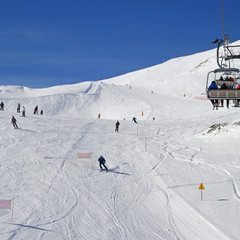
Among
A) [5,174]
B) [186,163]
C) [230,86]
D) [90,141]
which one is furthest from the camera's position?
[90,141]

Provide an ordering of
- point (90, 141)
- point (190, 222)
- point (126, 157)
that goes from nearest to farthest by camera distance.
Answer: point (190, 222)
point (126, 157)
point (90, 141)

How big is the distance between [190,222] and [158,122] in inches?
983

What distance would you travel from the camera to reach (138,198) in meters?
13.8

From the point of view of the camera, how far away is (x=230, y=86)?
17.4m

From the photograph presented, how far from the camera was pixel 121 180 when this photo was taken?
15.9 m

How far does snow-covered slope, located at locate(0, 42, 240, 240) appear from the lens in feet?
35.6

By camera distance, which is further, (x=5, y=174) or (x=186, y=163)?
(x=186, y=163)

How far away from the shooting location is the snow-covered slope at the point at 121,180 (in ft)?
35.6

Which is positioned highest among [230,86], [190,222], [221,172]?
[230,86]

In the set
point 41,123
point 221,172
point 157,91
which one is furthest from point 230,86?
point 157,91

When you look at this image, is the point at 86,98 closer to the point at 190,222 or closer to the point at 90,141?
the point at 90,141

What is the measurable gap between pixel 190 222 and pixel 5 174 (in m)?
10.6

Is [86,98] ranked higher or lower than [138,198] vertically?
higher

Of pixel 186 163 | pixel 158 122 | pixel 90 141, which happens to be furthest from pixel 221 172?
pixel 158 122
